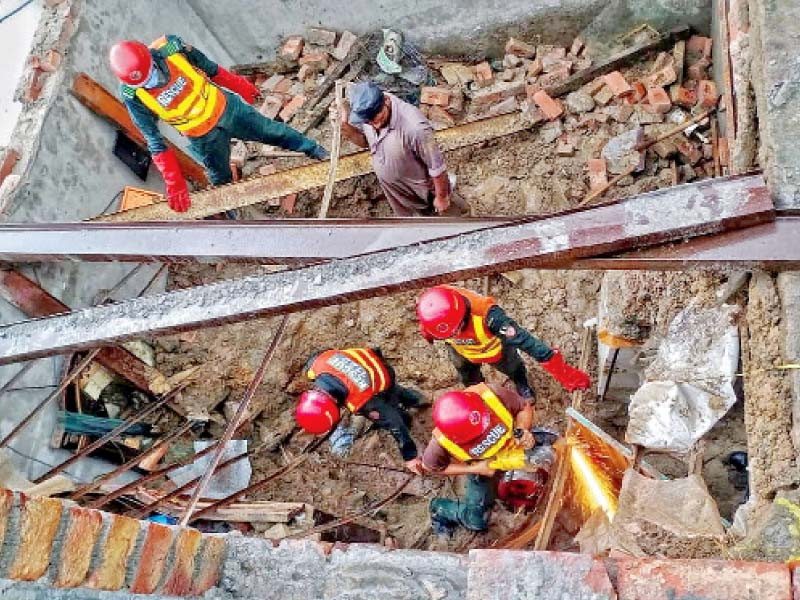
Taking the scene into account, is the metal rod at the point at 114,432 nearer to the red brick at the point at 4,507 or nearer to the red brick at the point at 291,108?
the red brick at the point at 291,108

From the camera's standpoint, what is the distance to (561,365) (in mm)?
5477

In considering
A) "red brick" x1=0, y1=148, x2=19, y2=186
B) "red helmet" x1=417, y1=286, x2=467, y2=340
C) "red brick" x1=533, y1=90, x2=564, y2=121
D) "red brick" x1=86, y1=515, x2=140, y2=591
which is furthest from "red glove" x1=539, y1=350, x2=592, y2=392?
"red brick" x1=0, y1=148, x2=19, y2=186

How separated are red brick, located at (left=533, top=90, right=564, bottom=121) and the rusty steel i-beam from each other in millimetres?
4077

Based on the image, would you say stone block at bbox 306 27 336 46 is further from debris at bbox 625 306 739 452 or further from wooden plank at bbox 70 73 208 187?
debris at bbox 625 306 739 452

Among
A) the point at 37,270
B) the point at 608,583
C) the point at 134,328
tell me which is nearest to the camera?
the point at 608,583

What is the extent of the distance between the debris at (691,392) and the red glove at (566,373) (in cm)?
110

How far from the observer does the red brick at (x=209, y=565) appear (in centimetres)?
274

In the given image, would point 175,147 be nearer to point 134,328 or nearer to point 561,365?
point 561,365

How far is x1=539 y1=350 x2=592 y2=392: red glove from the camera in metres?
5.45

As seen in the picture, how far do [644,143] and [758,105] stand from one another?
10.6 ft

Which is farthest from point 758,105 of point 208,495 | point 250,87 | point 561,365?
point 208,495

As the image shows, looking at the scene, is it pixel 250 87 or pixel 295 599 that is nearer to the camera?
pixel 295 599

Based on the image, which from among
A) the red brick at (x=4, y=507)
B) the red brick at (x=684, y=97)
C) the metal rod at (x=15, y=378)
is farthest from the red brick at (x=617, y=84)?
the red brick at (x=4, y=507)

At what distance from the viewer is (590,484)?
4883mm
